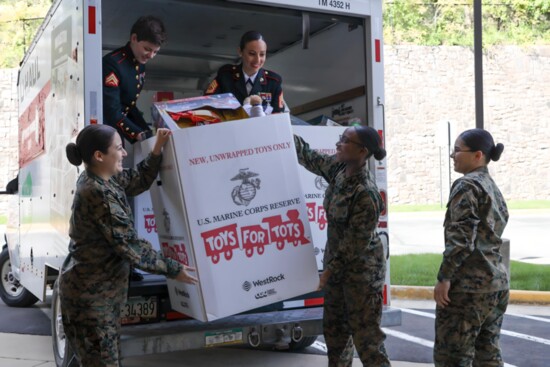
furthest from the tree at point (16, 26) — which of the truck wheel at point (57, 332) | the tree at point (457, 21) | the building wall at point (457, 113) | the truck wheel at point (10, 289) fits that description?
the truck wheel at point (57, 332)

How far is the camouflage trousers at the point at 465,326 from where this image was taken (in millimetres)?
3850

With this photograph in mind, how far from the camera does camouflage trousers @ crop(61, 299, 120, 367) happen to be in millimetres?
3457

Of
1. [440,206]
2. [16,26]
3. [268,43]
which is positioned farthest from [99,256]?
[16,26]

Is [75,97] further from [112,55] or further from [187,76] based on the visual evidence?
[187,76]

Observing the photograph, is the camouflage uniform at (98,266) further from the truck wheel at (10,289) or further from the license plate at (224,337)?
the truck wheel at (10,289)

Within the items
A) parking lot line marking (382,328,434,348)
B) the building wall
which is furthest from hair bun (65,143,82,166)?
the building wall

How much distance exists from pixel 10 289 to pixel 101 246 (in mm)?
5820

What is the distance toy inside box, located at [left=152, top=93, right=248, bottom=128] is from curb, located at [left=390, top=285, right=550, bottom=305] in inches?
209

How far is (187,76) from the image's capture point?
8266 millimetres

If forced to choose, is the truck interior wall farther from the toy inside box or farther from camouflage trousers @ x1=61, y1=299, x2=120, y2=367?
camouflage trousers @ x1=61, y1=299, x2=120, y2=367

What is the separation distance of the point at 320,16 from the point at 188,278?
2390 millimetres

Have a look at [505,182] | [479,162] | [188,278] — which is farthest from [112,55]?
[505,182]

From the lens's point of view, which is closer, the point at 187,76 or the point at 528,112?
the point at 187,76

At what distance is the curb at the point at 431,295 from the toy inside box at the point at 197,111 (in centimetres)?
532
